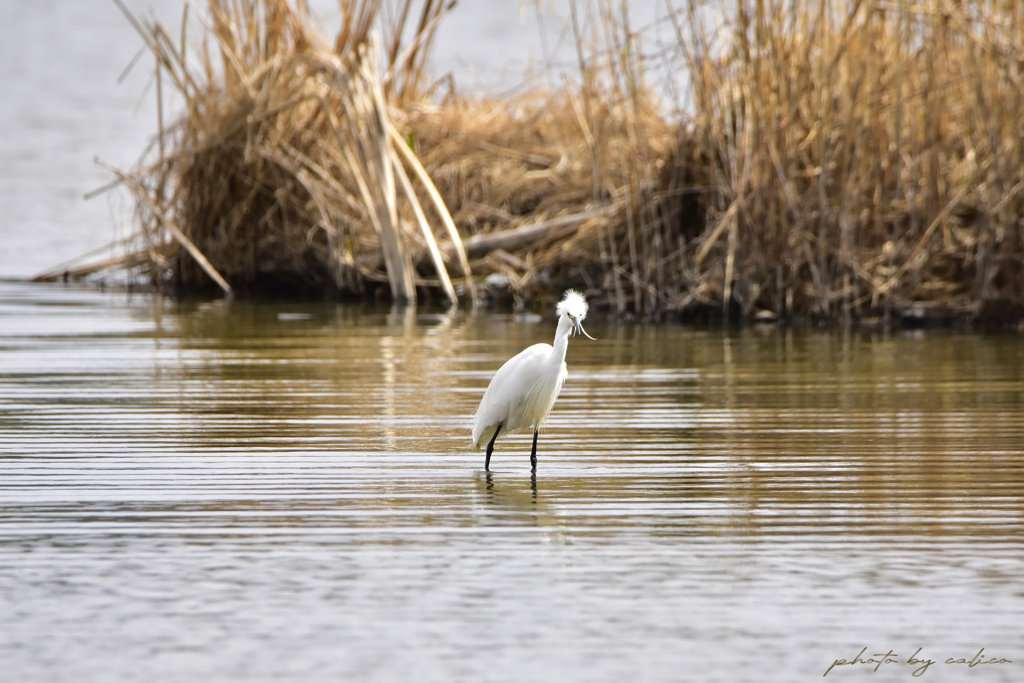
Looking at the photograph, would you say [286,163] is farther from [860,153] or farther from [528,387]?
[528,387]

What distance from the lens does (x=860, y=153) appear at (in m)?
8.32

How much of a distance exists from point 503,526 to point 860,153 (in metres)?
5.21

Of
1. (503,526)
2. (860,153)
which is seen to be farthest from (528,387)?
(860,153)

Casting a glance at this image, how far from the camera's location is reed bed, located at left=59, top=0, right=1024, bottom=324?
8.24 metres

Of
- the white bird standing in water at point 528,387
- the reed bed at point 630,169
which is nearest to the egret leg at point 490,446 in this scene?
the white bird standing in water at point 528,387

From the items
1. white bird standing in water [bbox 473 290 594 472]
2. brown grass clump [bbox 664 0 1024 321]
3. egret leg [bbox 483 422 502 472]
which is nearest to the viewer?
white bird standing in water [bbox 473 290 594 472]

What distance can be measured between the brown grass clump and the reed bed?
0.02 metres

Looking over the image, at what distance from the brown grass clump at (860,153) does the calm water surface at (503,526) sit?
5.49 feet

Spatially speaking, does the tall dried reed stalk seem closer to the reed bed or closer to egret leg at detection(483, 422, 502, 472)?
the reed bed

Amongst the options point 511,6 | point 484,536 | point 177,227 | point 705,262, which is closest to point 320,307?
point 177,227

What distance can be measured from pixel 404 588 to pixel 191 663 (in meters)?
0.60

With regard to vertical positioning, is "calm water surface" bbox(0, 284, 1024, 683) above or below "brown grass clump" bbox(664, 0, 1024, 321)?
below

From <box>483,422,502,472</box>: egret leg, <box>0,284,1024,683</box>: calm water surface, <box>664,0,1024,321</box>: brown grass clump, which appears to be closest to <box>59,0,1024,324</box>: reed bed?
<box>664,0,1024,321</box>: brown grass clump

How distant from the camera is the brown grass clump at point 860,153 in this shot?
320 inches
